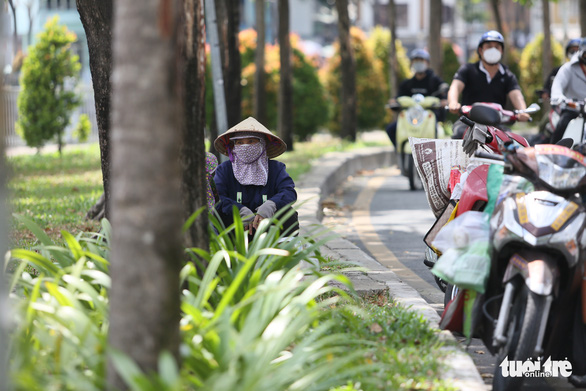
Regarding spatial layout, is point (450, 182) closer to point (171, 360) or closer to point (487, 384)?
point (487, 384)

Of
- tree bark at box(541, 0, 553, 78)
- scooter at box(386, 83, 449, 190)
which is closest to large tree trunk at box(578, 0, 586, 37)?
tree bark at box(541, 0, 553, 78)

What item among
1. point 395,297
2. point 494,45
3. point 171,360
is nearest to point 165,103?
point 171,360

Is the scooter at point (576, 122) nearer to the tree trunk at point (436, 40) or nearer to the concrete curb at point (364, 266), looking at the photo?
the concrete curb at point (364, 266)

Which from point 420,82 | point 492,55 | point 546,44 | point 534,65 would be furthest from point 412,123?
point 534,65

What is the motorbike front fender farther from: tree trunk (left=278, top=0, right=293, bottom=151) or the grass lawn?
tree trunk (left=278, top=0, right=293, bottom=151)

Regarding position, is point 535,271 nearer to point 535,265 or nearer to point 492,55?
point 535,265

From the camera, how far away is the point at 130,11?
3348mm

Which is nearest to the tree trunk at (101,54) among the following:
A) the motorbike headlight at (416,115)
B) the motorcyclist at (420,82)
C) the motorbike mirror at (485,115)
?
the motorbike mirror at (485,115)

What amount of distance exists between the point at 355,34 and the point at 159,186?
2440cm

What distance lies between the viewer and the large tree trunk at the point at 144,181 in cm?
333

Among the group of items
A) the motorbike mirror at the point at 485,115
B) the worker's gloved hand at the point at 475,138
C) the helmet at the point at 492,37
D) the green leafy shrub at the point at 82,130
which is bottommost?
the green leafy shrub at the point at 82,130

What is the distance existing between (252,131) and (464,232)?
7.23 feet

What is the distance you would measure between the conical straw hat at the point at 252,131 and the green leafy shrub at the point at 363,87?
1954cm

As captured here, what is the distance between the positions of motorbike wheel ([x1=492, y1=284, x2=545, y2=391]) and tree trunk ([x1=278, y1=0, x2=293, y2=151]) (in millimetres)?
15068
